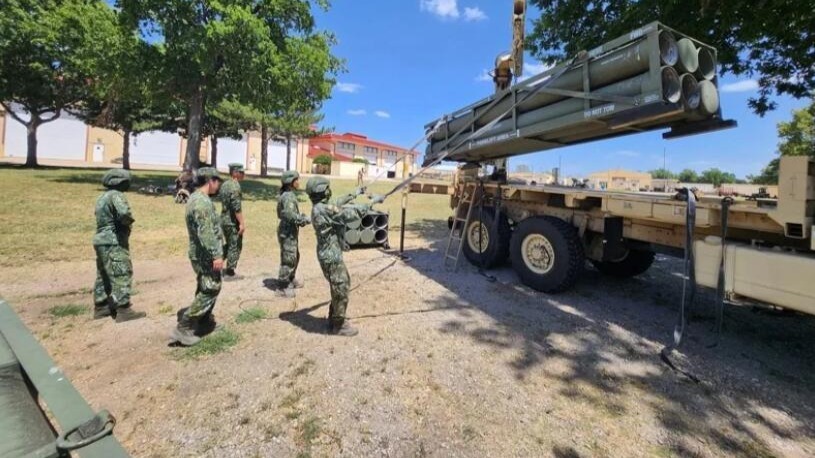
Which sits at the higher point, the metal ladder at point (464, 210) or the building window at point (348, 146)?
the building window at point (348, 146)

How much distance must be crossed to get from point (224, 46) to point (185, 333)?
12.5 m

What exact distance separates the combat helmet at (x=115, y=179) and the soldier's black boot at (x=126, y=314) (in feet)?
4.44

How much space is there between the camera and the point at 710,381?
3.56 meters

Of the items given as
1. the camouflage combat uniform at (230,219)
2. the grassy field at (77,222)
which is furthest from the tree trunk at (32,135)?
the camouflage combat uniform at (230,219)

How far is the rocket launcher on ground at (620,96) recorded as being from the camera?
3.72 m

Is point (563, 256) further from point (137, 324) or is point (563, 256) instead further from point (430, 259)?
point (137, 324)

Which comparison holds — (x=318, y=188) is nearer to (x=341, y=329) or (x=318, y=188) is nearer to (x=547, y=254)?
(x=341, y=329)

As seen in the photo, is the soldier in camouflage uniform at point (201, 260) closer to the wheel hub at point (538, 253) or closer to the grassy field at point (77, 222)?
the grassy field at point (77, 222)

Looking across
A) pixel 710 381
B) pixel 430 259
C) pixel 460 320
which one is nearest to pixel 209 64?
pixel 430 259

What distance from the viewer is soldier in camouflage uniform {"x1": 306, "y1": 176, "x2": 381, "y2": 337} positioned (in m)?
4.18

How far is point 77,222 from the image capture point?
9539 mm

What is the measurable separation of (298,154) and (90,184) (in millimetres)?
40310

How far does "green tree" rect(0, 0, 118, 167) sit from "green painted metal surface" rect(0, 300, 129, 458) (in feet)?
53.8

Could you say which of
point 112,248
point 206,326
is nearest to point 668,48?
point 206,326
